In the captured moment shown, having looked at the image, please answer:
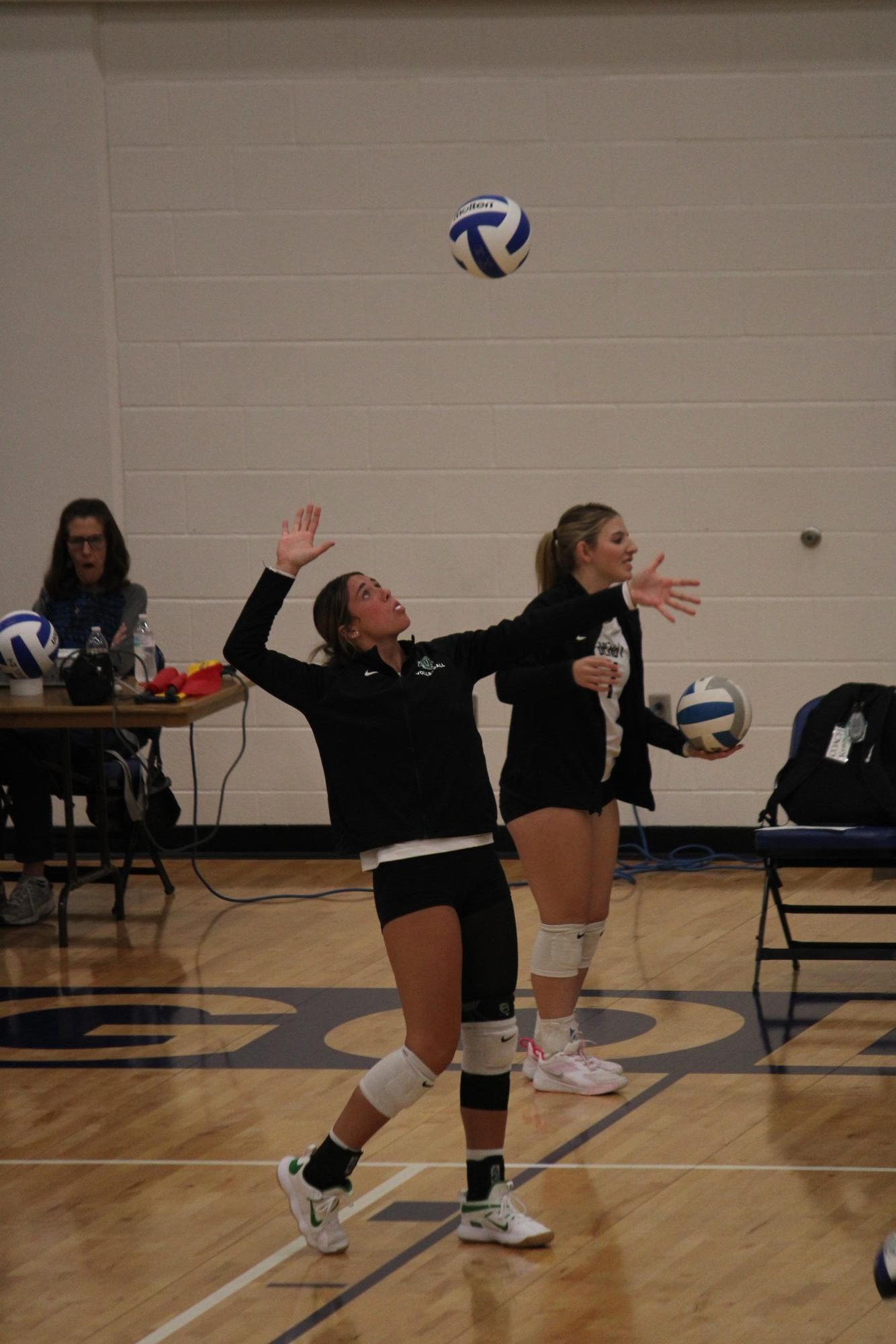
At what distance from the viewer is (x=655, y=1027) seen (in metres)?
5.60

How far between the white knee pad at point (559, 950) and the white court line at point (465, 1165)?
27.3 inches

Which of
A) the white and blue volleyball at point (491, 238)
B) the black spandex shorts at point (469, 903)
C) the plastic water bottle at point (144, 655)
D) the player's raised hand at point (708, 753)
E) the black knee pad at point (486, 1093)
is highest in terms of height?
Answer: the white and blue volleyball at point (491, 238)

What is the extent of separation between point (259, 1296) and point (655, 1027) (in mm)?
2229

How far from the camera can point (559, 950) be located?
16.2ft

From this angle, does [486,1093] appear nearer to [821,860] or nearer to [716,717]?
[716,717]

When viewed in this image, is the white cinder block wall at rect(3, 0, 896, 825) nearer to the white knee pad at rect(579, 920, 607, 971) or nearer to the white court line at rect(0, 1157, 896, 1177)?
the white knee pad at rect(579, 920, 607, 971)

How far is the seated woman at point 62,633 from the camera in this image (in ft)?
24.2

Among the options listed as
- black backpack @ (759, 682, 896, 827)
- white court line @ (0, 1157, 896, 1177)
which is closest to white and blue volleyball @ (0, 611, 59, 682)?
white court line @ (0, 1157, 896, 1177)

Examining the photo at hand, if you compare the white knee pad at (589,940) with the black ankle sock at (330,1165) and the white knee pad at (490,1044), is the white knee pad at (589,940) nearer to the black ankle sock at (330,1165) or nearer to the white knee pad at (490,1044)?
the white knee pad at (490,1044)

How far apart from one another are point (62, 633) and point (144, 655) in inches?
21.0

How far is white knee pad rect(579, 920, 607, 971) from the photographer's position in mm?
5020

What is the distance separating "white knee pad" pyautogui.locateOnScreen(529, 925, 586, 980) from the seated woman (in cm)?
298

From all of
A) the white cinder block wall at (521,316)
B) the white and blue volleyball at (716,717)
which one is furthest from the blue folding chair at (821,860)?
the white cinder block wall at (521,316)

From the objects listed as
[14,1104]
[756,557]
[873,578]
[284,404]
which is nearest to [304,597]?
[284,404]
